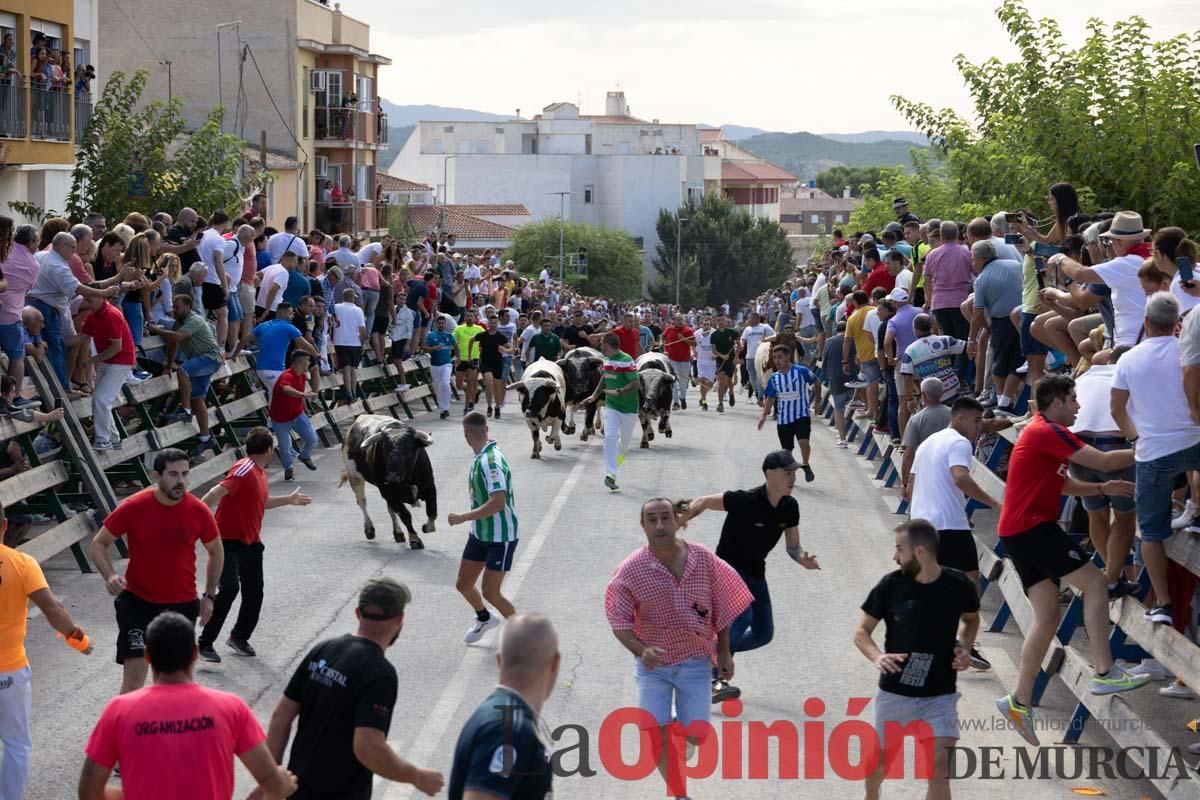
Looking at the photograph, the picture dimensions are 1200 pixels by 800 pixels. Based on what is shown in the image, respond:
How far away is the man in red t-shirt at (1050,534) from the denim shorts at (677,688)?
2266 millimetres

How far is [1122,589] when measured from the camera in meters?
10.2

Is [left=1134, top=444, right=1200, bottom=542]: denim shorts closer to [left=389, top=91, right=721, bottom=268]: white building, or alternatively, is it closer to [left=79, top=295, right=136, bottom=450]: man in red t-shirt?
[left=79, top=295, right=136, bottom=450]: man in red t-shirt

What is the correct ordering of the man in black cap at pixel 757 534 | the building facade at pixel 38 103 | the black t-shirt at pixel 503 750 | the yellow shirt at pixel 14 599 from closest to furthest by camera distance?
the black t-shirt at pixel 503 750 < the yellow shirt at pixel 14 599 < the man in black cap at pixel 757 534 < the building facade at pixel 38 103

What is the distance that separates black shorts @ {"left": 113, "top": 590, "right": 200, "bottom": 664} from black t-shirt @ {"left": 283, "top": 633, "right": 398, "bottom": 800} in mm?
3321

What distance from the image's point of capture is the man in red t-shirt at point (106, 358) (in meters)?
16.5

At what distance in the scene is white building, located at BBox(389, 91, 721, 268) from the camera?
Result: 117750mm

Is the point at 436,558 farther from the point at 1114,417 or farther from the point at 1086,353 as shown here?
the point at 1114,417

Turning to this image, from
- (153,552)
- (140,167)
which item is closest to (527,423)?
(140,167)

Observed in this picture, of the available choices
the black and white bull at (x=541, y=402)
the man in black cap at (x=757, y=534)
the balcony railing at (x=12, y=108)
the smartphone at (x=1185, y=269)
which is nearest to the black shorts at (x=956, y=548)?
the man in black cap at (x=757, y=534)

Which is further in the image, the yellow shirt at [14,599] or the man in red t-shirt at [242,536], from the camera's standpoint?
the man in red t-shirt at [242,536]

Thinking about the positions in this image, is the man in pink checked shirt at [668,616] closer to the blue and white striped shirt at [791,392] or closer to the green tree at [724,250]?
the blue and white striped shirt at [791,392]

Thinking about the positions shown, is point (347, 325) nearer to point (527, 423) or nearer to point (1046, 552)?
point (527, 423)

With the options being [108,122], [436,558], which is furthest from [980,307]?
[108,122]

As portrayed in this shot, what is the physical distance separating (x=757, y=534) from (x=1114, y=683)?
250 centimetres
